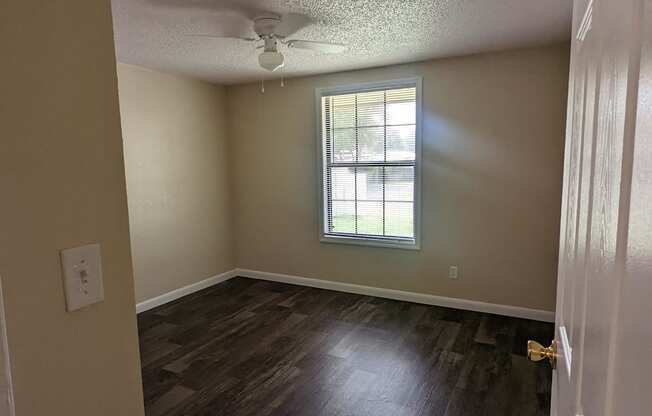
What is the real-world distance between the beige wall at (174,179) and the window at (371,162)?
4.44 feet

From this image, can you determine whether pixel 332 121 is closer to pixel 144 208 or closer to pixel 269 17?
pixel 269 17

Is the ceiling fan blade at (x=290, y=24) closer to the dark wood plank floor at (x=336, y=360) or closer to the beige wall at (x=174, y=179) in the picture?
the beige wall at (x=174, y=179)

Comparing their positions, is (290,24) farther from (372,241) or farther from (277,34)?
(372,241)

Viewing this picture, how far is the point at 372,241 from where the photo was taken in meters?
4.05

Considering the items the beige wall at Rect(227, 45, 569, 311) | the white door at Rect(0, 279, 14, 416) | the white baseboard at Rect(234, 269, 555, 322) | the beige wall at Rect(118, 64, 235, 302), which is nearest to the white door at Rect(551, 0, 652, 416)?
the white door at Rect(0, 279, 14, 416)

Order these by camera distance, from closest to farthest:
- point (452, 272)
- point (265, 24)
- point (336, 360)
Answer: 1. point (265, 24)
2. point (336, 360)
3. point (452, 272)

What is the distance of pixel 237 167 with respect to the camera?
188 inches

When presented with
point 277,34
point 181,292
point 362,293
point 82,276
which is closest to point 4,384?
point 82,276

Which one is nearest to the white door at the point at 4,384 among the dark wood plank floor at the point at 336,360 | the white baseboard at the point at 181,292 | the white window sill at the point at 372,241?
the dark wood plank floor at the point at 336,360

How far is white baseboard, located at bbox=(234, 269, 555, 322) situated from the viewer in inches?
135

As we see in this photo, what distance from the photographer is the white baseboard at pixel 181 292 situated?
382 centimetres

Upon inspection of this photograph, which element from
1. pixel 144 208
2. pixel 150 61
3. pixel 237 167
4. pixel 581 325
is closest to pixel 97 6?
pixel 581 325

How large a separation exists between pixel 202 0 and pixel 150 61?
1.54 metres

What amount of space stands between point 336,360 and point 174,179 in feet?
8.52
